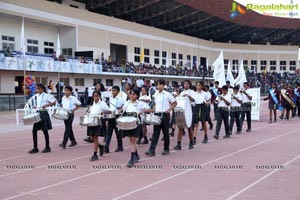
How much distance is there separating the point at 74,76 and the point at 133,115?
28.6m

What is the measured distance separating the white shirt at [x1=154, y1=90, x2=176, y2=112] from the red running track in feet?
3.74

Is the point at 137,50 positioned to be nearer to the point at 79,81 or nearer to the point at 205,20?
the point at 79,81

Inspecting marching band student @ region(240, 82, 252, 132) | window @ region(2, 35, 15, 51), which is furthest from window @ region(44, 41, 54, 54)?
marching band student @ region(240, 82, 252, 132)

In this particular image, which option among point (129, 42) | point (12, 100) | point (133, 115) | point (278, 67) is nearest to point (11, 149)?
point (133, 115)

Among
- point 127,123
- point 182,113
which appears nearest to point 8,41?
point 182,113

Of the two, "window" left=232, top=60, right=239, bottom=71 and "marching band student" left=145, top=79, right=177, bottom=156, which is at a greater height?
"window" left=232, top=60, right=239, bottom=71

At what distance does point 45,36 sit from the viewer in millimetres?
36875

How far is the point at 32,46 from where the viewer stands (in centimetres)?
3534

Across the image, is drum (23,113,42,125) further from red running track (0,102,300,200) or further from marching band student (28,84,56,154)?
red running track (0,102,300,200)

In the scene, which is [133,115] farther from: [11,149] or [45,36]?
[45,36]

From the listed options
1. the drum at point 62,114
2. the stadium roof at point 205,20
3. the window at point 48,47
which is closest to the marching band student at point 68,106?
the drum at point 62,114

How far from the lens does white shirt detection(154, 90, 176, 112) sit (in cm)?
951

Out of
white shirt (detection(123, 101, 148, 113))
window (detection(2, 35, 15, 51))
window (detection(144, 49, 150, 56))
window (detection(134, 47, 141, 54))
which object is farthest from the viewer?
window (detection(144, 49, 150, 56))

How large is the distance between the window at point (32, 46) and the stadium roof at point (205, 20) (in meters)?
8.99
